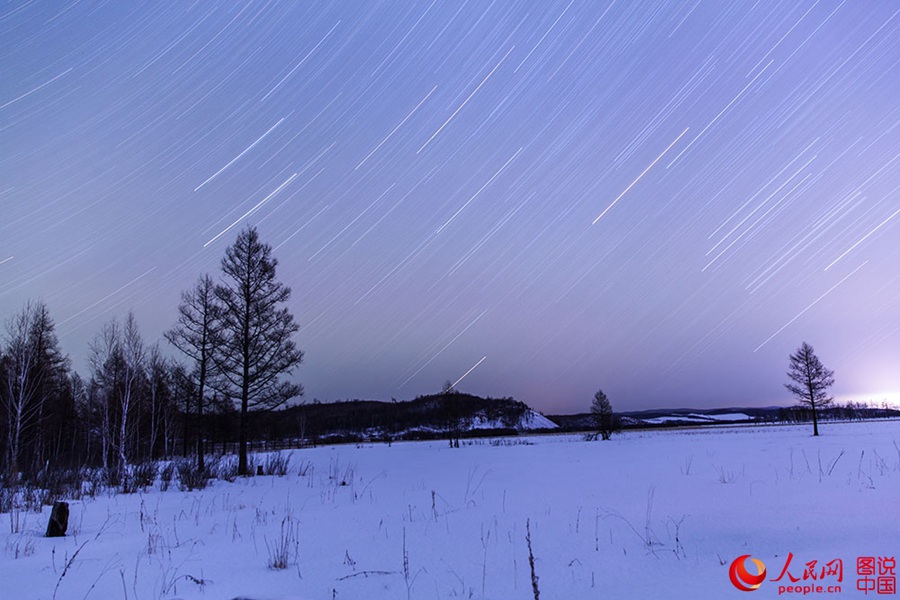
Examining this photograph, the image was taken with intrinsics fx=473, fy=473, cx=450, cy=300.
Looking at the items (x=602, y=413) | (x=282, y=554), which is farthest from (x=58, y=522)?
(x=602, y=413)

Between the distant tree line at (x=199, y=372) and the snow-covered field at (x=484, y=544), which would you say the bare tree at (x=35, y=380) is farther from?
the snow-covered field at (x=484, y=544)

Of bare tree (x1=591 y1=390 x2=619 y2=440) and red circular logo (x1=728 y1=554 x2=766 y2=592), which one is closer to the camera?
red circular logo (x1=728 y1=554 x2=766 y2=592)

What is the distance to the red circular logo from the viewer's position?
354 centimetres

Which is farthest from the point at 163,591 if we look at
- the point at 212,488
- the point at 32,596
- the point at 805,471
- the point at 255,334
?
the point at 255,334

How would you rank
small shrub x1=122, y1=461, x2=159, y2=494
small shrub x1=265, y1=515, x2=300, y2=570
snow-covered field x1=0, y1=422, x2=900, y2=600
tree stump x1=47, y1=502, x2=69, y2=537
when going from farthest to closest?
1. small shrub x1=122, y1=461, x2=159, y2=494
2. tree stump x1=47, y1=502, x2=69, y2=537
3. small shrub x1=265, y1=515, x2=300, y2=570
4. snow-covered field x1=0, y1=422, x2=900, y2=600

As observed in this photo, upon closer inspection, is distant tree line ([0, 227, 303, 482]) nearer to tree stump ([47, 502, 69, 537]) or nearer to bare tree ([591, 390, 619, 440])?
tree stump ([47, 502, 69, 537])

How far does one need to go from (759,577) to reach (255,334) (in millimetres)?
19184

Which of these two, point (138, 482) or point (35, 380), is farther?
point (35, 380)

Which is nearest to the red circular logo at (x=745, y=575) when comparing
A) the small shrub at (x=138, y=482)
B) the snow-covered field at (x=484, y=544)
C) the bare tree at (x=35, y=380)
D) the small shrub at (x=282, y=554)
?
the snow-covered field at (x=484, y=544)

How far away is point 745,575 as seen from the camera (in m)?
3.77

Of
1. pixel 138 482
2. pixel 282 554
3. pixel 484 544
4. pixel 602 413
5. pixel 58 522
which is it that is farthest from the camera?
pixel 602 413

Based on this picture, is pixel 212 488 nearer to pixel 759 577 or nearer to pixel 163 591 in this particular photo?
pixel 163 591

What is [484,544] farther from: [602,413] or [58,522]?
[602,413]

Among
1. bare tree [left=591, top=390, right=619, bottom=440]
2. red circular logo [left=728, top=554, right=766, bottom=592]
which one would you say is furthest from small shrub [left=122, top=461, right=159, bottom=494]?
bare tree [left=591, top=390, right=619, bottom=440]
